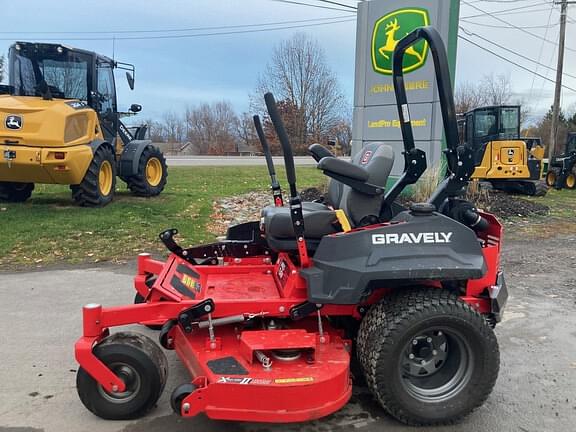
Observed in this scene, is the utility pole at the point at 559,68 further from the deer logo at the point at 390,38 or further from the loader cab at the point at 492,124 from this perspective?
the deer logo at the point at 390,38

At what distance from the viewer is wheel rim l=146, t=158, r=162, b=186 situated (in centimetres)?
1111

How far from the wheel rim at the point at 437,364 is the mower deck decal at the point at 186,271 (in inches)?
60.8

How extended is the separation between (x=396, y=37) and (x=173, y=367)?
360 inches

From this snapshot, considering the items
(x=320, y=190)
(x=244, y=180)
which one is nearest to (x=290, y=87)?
(x=244, y=180)

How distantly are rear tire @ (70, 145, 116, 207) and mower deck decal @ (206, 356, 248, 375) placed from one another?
680 cm

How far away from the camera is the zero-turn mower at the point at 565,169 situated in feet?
58.3

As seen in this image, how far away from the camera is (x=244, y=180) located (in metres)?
15.6

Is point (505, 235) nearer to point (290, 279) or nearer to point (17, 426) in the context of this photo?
point (290, 279)

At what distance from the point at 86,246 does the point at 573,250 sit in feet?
22.7

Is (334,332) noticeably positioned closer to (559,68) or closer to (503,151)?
(503,151)

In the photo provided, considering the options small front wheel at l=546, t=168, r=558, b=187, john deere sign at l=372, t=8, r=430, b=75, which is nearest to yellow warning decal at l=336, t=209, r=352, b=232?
john deere sign at l=372, t=8, r=430, b=75

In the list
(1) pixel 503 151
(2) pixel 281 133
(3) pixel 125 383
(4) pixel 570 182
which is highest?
(1) pixel 503 151

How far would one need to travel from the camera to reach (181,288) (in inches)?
126

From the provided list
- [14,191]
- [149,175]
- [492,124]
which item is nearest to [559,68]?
[492,124]
